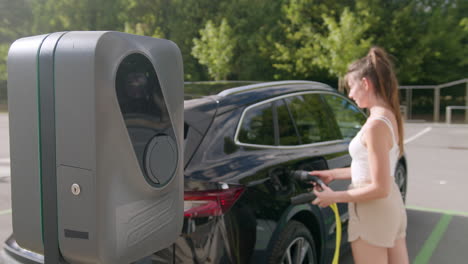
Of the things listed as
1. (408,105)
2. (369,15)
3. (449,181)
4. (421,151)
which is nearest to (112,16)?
(369,15)

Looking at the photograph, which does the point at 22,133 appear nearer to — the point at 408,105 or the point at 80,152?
the point at 80,152

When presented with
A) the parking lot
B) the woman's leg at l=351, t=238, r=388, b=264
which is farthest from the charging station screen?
the parking lot

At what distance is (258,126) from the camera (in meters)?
3.07

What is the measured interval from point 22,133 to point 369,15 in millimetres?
25445

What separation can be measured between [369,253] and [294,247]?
0.53 meters

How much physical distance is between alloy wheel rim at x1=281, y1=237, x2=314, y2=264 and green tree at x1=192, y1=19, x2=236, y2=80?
1084 inches

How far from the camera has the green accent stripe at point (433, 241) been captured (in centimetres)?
434

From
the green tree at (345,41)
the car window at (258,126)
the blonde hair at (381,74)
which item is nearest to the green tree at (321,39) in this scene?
the green tree at (345,41)

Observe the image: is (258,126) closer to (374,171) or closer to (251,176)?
(251,176)

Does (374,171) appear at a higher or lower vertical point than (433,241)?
higher

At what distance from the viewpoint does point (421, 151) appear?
38.5ft

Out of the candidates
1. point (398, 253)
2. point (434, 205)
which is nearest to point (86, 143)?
point (398, 253)

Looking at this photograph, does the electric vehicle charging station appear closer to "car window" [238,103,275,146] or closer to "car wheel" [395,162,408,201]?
"car window" [238,103,275,146]

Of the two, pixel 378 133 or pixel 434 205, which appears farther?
pixel 434 205
